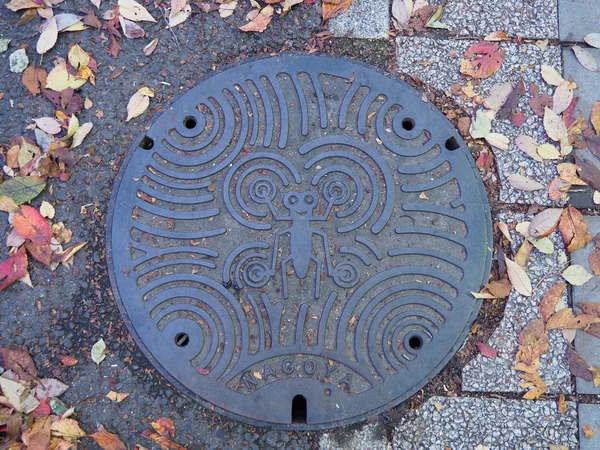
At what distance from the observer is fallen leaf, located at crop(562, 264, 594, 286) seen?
84.6 inches

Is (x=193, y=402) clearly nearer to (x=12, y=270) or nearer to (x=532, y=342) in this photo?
(x=12, y=270)

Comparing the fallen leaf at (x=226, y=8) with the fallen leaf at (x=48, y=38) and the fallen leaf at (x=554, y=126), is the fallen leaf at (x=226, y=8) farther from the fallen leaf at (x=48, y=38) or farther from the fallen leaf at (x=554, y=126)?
the fallen leaf at (x=554, y=126)

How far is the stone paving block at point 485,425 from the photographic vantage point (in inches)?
79.5

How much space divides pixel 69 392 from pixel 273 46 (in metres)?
1.65

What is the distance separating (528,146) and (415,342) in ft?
3.19

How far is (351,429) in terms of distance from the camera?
202 centimetres

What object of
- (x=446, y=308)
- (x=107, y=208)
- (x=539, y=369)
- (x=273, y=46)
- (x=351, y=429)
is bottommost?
(x=351, y=429)

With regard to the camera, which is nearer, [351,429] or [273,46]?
[351,429]

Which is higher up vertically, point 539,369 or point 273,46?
point 273,46

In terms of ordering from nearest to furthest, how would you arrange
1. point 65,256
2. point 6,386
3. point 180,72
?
point 6,386
point 65,256
point 180,72

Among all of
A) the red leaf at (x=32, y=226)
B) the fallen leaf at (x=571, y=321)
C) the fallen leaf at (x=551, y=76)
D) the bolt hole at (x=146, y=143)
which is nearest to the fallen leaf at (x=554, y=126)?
the fallen leaf at (x=551, y=76)

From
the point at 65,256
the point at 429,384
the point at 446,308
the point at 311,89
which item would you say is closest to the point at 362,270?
the point at 446,308

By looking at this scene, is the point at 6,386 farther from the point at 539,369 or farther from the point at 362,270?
the point at 539,369

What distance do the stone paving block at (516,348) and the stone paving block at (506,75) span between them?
0.30 metres
